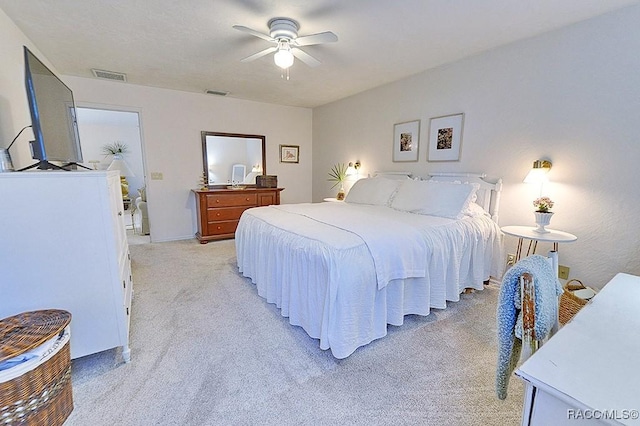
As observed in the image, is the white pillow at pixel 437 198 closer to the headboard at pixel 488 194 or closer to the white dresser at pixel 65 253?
the headboard at pixel 488 194

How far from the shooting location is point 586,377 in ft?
1.96

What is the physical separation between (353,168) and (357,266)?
3.11m

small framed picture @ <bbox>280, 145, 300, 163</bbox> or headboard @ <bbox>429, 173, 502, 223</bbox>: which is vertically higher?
small framed picture @ <bbox>280, 145, 300, 163</bbox>

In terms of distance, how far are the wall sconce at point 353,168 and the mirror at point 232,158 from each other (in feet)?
5.64

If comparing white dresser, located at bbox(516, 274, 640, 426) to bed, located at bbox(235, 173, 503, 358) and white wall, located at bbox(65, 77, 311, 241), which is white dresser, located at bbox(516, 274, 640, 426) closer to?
bed, located at bbox(235, 173, 503, 358)

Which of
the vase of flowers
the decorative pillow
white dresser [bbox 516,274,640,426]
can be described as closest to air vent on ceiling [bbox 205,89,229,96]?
the decorative pillow

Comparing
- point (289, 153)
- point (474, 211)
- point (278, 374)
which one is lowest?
point (278, 374)

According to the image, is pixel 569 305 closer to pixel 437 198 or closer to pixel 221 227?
pixel 437 198

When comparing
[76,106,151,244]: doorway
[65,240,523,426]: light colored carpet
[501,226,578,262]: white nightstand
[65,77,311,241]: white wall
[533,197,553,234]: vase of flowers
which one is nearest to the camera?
[65,240,523,426]: light colored carpet

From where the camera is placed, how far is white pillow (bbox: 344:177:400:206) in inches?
134

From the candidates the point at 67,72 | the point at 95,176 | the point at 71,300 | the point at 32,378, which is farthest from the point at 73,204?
the point at 67,72

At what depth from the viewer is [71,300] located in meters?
1.53

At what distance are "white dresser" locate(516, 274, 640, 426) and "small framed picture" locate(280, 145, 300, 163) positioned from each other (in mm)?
5134

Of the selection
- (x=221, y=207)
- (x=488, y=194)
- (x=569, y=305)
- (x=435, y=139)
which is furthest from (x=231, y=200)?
(x=569, y=305)
